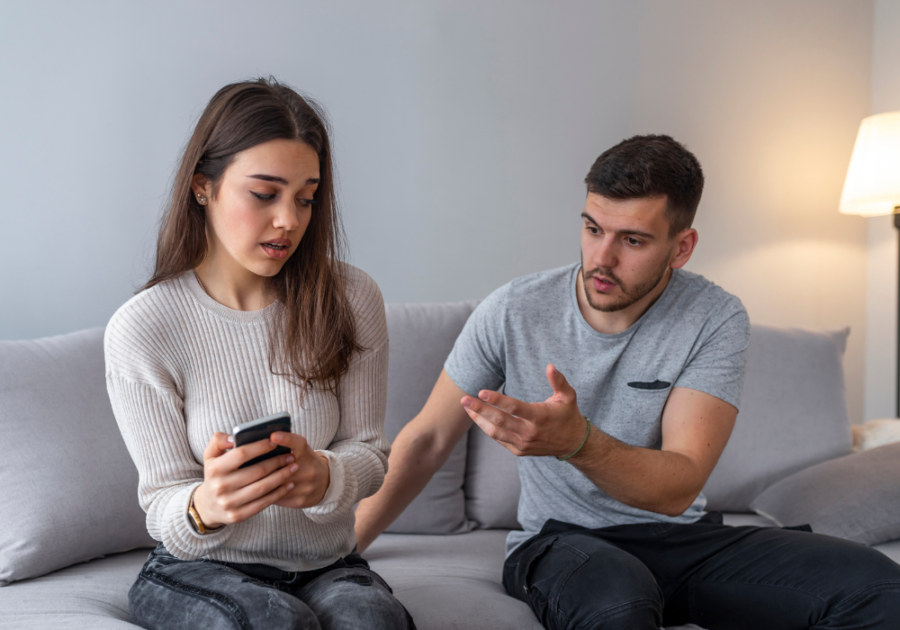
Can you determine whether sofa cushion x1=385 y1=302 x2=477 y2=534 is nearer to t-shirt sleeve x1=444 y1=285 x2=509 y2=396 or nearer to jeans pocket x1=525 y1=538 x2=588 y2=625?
t-shirt sleeve x1=444 y1=285 x2=509 y2=396

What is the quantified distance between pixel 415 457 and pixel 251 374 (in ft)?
1.53

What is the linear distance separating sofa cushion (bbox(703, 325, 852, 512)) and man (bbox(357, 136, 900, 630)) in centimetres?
49

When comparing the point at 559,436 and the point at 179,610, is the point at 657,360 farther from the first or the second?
the point at 179,610

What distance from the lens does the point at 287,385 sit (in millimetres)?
1162

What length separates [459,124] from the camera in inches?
88.1

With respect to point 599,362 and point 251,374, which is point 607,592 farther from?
point 251,374

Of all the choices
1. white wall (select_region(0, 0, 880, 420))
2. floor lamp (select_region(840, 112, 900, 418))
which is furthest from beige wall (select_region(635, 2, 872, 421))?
floor lamp (select_region(840, 112, 900, 418))

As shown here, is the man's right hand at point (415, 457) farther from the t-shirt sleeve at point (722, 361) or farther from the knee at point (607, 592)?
the t-shirt sleeve at point (722, 361)

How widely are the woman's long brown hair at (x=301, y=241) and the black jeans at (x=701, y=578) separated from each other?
530 mm

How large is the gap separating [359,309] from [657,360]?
612 mm

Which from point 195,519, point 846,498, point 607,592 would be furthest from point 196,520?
point 846,498

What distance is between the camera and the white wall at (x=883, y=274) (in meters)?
2.72

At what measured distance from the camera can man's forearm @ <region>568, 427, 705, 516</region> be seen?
1.18 meters

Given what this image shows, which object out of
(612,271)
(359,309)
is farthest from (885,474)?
(359,309)
